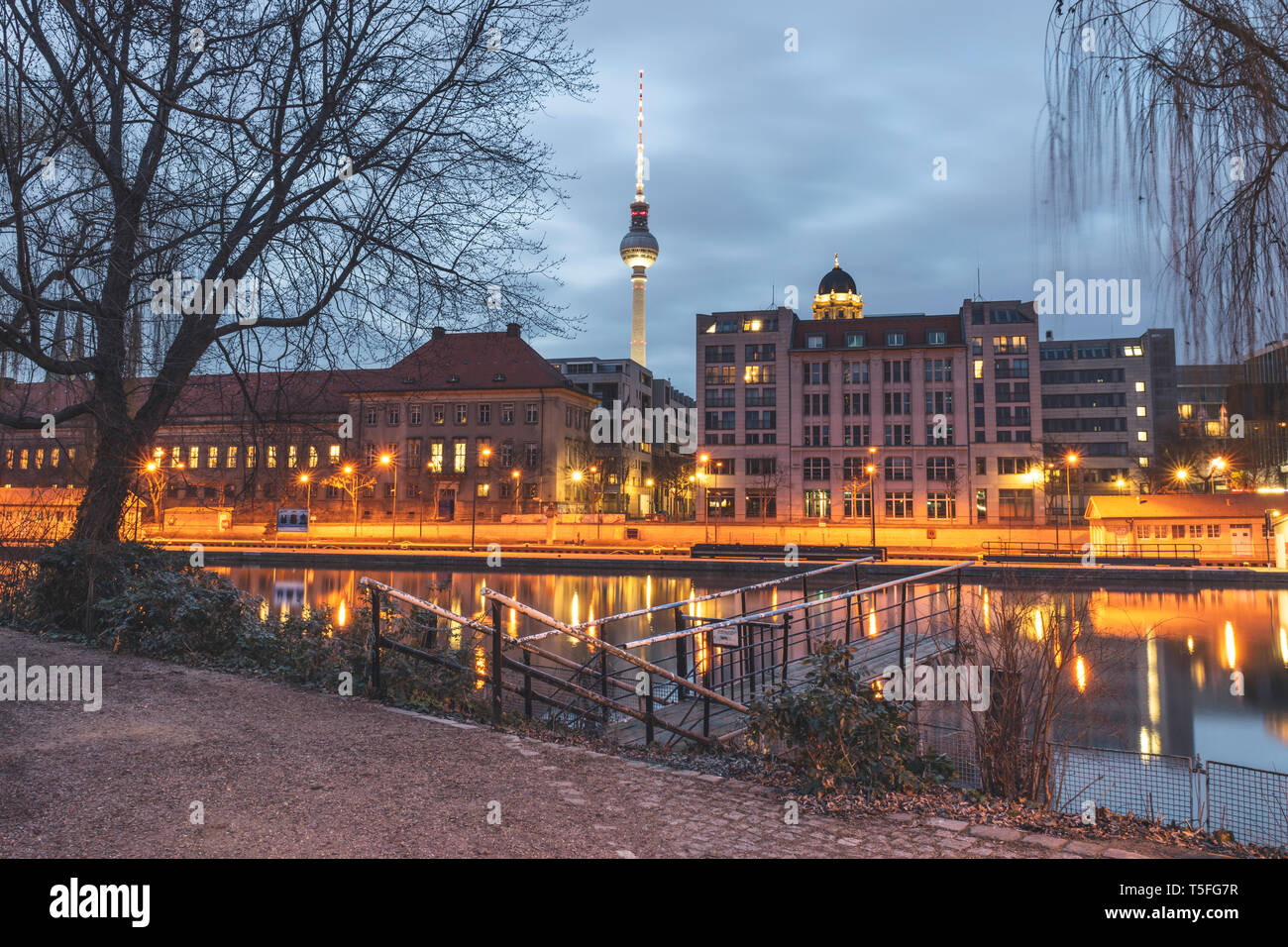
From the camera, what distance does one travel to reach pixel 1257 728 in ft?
46.1

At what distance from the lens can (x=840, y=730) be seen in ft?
20.0

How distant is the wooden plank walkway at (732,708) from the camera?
8.84m

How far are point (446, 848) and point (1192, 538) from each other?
4652 cm

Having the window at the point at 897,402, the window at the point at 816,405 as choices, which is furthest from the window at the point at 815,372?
the window at the point at 897,402

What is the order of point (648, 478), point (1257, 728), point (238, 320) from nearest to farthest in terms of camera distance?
point (238, 320) → point (1257, 728) → point (648, 478)

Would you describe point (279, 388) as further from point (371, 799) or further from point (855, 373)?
point (855, 373)

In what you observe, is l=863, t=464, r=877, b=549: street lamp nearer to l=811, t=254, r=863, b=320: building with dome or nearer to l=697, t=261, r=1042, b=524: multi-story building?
l=697, t=261, r=1042, b=524: multi-story building

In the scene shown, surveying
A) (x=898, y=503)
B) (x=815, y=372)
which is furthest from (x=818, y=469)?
(x=815, y=372)

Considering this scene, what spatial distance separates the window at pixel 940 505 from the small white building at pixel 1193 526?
92.1 ft

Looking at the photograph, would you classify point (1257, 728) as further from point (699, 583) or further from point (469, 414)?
point (469, 414)

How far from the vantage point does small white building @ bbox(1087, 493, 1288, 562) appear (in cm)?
3994

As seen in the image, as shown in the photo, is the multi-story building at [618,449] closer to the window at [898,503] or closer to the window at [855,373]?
the window at [855,373]

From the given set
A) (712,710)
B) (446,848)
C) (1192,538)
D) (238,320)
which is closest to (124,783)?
(446,848)

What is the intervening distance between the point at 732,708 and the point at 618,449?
80954 mm
